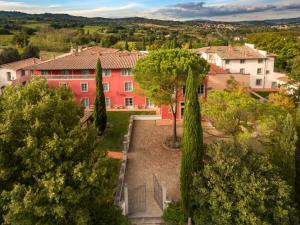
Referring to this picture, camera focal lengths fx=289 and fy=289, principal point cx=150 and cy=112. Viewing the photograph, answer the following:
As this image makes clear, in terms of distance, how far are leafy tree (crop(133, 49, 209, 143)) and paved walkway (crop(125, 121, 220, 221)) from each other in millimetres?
4504

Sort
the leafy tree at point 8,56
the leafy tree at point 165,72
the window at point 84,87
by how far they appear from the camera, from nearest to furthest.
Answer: the leafy tree at point 165,72
the window at point 84,87
the leafy tree at point 8,56

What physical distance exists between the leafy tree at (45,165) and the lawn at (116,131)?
A: 1389cm

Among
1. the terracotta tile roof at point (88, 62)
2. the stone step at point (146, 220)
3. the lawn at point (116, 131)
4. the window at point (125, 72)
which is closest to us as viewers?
the stone step at point (146, 220)

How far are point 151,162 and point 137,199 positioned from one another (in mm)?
5447

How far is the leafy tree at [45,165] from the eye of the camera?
1229 centimetres

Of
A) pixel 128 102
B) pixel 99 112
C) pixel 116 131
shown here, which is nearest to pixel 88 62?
pixel 128 102

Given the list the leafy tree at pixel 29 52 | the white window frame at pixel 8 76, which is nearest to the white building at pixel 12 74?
the white window frame at pixel 8 76

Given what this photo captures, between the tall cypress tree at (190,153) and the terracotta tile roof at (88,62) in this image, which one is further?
the terracotta tile roof at (88,62)

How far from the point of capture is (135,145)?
27.7 m

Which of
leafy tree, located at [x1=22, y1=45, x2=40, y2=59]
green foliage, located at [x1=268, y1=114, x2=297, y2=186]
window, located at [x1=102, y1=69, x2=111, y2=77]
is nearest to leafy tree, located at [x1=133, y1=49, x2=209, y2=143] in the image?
green foliage, located at [x1=268, y1=114, x2=297, y2=186]

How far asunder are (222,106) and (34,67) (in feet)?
99.4

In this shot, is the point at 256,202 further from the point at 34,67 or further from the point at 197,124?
the point at 34,67

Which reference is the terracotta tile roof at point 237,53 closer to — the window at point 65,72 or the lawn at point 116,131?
the lawn at point 116,131

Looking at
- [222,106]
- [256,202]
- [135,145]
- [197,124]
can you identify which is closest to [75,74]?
[135,145]
